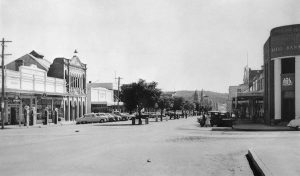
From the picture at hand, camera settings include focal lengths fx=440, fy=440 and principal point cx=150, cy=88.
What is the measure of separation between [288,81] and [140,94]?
772 inches

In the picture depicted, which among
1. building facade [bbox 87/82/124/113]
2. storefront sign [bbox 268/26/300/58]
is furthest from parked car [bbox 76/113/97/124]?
storefront sign [bbox 268/26/300/58]

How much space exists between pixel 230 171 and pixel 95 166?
3.83 meters

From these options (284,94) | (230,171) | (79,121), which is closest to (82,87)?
(79,121)

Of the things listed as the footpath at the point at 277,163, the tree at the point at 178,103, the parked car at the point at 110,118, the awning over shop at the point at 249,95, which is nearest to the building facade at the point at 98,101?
the parked car at the point at 110,118

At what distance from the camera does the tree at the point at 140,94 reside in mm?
54594

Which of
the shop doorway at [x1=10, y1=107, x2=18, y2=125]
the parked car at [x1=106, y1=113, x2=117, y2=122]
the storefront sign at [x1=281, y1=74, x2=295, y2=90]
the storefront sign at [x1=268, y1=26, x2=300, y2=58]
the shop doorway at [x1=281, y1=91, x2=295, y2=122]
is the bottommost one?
the parked car at [x1=106, y1=113, x2=117, y2=122]

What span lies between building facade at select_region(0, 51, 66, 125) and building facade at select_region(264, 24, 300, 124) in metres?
25.2

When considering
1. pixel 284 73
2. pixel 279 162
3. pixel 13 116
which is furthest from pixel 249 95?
pixel 279 162

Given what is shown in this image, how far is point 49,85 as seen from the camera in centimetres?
6034

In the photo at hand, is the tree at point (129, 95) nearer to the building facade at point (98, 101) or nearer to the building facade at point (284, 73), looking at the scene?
the building facade at point (284, 73)

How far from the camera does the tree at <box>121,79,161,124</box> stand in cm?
5459

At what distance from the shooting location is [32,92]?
51.2 meters

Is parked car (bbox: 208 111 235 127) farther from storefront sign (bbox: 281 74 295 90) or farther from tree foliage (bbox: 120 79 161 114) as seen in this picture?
tree foliage (bbox: 120 79 161 114)

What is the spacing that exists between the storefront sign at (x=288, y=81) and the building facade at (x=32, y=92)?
26.0 m
